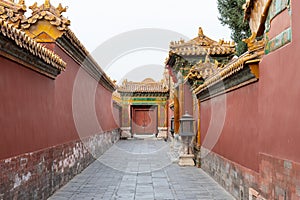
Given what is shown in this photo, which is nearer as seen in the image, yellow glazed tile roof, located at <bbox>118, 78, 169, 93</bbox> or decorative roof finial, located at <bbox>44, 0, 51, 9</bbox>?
decorative roof finial, located at <bbox>44, 0, 51, 9</bbox>

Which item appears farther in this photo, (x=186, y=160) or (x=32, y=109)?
(x=186, y=160)

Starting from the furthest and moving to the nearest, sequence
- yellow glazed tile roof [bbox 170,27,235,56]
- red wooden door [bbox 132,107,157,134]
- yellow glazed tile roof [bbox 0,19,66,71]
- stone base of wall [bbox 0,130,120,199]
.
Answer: red wooden door [bbox 132,107,157,134] < yellow glazed tile roof [bbox 170,27,235,56] < stone base of wall [bbox 0,130,120,199] < yellow glazed tile roof [bbox 0,19,66,71]

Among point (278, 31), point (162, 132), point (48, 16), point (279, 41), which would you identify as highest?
point (48, 16)

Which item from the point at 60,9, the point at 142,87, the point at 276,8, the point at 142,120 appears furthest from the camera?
the point at 142,120

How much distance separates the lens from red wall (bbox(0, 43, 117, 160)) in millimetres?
4941

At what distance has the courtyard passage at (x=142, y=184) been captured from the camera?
23.5 feet

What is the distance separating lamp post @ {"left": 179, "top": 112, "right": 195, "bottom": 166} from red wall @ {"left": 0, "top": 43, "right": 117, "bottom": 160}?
11.9 ft

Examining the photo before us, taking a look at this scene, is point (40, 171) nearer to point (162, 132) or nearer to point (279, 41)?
point (279, 41)

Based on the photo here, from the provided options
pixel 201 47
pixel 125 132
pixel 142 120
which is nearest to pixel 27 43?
pixel 201 47

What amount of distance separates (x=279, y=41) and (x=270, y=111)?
2.92 feet

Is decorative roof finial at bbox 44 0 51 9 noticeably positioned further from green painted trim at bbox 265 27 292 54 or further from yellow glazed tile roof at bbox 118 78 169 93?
yellow glazed tile roof at bbox 118 78 169 93

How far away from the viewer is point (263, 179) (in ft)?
16.0

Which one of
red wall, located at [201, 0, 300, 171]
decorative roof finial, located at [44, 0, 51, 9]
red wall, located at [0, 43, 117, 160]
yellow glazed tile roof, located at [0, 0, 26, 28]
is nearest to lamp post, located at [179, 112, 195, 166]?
red wall, located at [0, 43, 117, 160]

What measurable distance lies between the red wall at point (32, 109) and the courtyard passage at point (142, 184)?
113 centimetres
